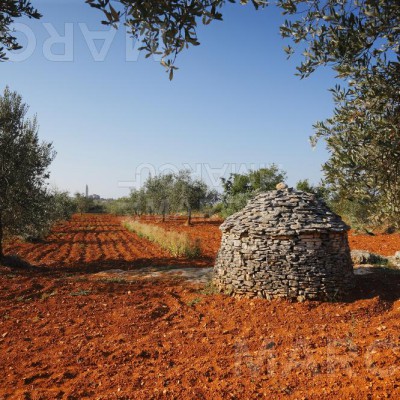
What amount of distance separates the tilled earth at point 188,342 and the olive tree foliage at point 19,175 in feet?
9.96

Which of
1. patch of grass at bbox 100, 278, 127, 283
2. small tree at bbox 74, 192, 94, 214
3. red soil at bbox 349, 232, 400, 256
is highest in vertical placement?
small tree at bbox 74, 192, 94, 214

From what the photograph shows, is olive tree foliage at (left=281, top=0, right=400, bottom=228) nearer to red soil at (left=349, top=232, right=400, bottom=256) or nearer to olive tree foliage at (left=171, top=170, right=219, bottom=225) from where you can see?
red soil at (left=349, top=232, right=400, bottom=256)

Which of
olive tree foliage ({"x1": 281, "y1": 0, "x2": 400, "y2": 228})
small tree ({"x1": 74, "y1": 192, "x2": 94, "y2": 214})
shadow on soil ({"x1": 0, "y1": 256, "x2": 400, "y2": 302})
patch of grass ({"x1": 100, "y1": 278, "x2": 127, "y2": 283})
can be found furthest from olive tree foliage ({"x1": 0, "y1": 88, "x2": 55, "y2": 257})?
small tree ({"x1": 74, "y1": 192, "x2": 94, "y2": 214})

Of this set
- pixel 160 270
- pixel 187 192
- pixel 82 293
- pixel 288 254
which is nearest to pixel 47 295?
pixel 82 293

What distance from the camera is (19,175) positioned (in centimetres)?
1248

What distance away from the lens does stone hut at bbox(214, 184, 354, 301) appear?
8.24 meters

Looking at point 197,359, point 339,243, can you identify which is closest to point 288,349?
point 197,359

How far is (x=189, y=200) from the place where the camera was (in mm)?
36938

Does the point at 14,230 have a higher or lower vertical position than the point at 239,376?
higher

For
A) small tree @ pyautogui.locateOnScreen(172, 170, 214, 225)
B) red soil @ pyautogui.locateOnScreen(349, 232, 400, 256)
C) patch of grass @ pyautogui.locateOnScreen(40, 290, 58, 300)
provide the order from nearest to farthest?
1. patch of grass @ pyautogui.locateOnScreen(40, 290, 58, 300)
2. red soil @ pyautogui.locateOnScreen(349, 232, 400, 256)
3. small tree @ pyautogui.locateOnScreen(172, 170, 214, 225)

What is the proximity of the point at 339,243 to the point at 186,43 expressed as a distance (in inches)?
291

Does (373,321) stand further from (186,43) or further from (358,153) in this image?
(186,43)

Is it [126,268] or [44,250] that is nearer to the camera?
[126,268]

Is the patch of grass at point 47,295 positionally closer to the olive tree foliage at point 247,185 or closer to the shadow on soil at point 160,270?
the shadow on soil at point 160,270
